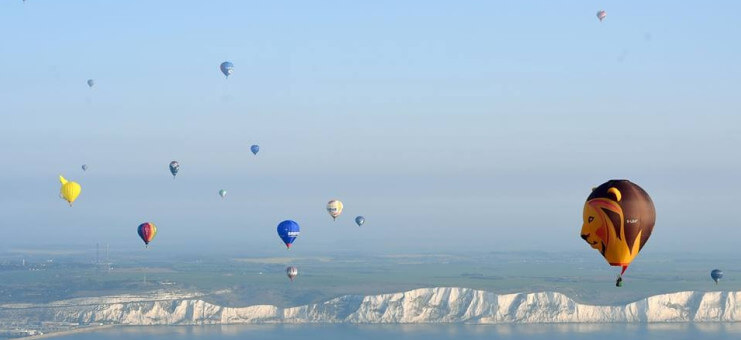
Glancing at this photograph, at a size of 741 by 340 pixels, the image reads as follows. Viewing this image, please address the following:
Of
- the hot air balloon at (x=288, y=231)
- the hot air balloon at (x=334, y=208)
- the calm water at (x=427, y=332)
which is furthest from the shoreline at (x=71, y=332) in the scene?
the hot air balloon at (x=288, y=231)

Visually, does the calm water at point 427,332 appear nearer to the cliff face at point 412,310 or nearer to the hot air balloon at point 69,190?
the cliff face at point 412,310

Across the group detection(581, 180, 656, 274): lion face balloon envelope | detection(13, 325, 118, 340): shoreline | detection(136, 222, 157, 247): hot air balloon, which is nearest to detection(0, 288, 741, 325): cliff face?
detection(13, 325, 118, 340): shoreline

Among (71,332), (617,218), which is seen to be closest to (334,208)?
(71,332)

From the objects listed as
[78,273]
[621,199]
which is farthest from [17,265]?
[621,199]

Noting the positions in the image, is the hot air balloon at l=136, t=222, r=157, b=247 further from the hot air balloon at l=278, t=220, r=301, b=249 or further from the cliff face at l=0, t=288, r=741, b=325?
the cliff face at l=0, t=288, r=741, b=325

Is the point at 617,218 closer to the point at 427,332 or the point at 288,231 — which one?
the point at 288,231

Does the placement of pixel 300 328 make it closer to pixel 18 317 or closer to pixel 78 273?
pixel 18 317
